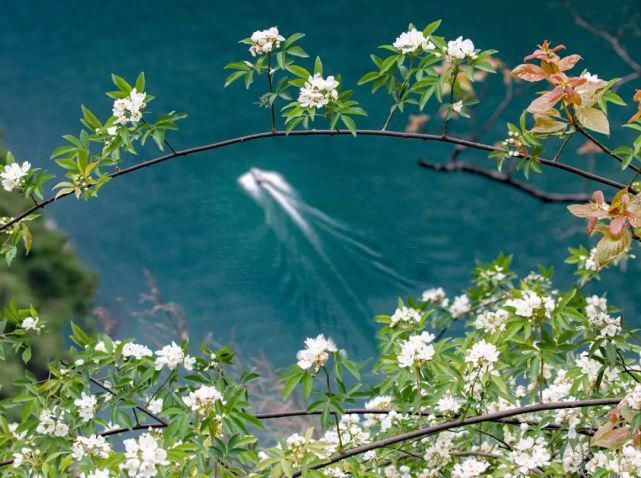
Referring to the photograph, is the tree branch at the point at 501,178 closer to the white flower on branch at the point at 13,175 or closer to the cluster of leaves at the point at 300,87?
the cluster of leaves at the point at 300,87

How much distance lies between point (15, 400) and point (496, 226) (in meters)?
2.77

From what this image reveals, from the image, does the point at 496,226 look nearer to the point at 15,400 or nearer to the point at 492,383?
the point at 492,383

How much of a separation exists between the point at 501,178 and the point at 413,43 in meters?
2.46

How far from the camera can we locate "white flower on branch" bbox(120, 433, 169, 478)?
1.24 m

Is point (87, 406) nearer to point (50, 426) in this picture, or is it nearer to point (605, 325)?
point (50, 426)

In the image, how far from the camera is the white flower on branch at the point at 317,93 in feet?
5.39

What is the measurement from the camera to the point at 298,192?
13.4 feet

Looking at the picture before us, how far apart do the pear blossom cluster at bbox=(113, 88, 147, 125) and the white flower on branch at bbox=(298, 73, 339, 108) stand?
307 millimetres

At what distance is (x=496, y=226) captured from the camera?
4023mm

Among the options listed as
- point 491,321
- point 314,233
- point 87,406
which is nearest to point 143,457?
point 87,406

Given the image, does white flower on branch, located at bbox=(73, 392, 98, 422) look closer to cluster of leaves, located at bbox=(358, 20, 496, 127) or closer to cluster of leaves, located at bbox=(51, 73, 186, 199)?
cluster of leaves, located at bbox=(51, 73, 186, 199)

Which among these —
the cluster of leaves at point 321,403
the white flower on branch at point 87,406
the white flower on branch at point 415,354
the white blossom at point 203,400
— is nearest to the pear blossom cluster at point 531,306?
the cluster of leaves at point 321,403

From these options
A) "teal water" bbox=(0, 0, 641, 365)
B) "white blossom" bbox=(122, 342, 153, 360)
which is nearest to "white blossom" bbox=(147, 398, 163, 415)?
"white blossom" bbox=(122, 342, 153, 360)

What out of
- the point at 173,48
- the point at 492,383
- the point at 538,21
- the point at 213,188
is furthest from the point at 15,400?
the point at 538,21
